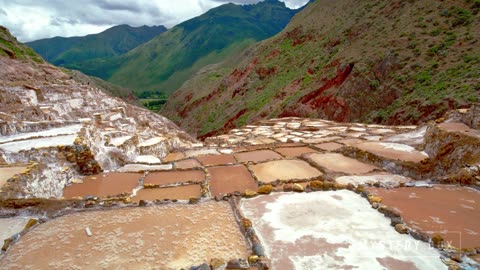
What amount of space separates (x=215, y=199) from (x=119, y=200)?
150 centimetres

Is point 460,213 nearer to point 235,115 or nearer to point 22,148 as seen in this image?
point 22,148

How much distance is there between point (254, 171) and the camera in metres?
6.65

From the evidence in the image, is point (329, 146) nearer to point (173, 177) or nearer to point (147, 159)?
point (173, 177)

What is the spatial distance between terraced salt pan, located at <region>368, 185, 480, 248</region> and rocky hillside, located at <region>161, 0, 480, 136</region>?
1250cm

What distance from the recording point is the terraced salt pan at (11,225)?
11.7ft

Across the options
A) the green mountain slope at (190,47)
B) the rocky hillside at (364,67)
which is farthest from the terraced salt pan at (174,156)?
the green mountain slope at (190,47)

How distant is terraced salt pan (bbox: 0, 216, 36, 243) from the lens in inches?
140

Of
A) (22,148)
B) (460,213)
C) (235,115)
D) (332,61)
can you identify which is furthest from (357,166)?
(235,115)

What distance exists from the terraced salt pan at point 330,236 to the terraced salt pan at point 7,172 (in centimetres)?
382

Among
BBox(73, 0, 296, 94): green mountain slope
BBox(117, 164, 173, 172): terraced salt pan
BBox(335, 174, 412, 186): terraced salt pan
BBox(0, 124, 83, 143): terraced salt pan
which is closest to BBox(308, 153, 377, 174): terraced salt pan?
BBox(335, 174, 412, 186): terraced salt pan

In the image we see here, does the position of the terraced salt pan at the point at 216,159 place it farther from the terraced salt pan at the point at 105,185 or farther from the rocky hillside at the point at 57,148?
the terraced salt pan at the point at 105,185

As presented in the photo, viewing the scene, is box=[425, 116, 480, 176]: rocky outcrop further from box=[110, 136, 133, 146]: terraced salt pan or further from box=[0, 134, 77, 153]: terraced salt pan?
box=[0, 134, 77, 153]: terraced salt pan

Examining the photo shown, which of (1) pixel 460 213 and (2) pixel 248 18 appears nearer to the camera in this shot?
(1) pixel 460 213

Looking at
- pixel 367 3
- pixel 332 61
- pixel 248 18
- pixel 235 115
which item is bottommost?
pixel 235 115
